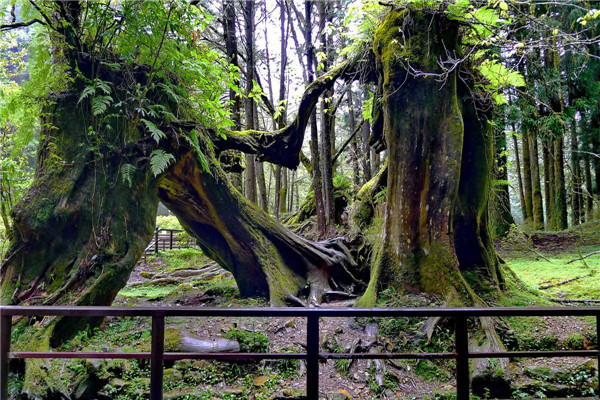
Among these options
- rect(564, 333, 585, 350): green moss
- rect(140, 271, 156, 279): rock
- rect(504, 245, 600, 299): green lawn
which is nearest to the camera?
rect(564, 333, 585, 350): green moss

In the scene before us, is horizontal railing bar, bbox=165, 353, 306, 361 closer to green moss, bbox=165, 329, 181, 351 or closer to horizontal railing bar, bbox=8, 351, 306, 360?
horizontal railing bar, bbox=8, 351, 306, 360

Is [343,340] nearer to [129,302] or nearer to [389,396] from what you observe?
[389,396]

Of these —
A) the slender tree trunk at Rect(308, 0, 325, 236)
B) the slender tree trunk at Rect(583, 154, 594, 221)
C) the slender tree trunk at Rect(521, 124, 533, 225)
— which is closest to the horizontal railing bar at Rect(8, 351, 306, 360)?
the slender tree trunk at Rect(308, 0, 325, 236)

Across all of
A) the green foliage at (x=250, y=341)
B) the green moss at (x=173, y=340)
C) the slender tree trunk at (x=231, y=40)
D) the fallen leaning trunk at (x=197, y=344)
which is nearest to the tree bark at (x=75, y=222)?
the green moss at (x=173, y=340)

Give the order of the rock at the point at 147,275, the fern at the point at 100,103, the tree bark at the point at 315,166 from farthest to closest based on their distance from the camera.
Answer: the rock at the point at 147,275 < the tree bark at the point at 315,166 < the fern at the point at 100,103

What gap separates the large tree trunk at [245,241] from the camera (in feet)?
22.7

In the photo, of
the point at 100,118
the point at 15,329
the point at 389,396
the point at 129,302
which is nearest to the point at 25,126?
the point at 100,118

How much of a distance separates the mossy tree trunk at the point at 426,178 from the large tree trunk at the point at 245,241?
205 centimetres

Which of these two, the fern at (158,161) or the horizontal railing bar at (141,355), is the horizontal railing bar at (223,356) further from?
the fern at (158,161)

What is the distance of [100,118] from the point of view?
5234mm

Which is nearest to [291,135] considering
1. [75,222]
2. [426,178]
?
[426,178]

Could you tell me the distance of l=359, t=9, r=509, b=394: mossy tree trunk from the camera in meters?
5.66

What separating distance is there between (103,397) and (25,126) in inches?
146

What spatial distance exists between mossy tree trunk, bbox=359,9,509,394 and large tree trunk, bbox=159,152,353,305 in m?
2.05
